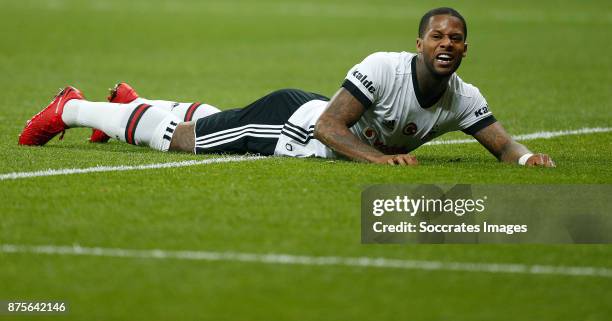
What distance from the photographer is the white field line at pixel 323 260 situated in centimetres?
A: 571

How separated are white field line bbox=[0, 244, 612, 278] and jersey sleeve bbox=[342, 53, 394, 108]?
2635 mm

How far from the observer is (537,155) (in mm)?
8625

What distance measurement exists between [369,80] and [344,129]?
384 millimetres

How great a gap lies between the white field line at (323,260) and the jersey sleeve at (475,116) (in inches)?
122

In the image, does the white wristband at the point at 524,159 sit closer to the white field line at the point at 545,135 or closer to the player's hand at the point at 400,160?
the player's hand at the point at 400,160

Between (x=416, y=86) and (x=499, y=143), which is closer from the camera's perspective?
(x=416, y=86)

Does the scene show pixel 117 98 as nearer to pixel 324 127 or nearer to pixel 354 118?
pixel 324 127

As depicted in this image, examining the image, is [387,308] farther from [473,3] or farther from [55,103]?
[473,3]

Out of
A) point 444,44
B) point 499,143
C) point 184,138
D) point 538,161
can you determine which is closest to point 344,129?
point 444,44

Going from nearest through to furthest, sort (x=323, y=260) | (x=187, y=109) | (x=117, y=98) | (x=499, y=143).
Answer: (x=323, y=260), (x=499, y=143), (x=187, y=109), (x=117, y=98)

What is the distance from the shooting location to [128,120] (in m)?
9.41

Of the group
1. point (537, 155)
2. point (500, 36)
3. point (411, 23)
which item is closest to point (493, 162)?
point (537, 155)

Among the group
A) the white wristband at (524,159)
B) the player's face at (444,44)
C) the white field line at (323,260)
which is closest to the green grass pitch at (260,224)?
the white field line at (323,260)

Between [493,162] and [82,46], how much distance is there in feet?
49.1
